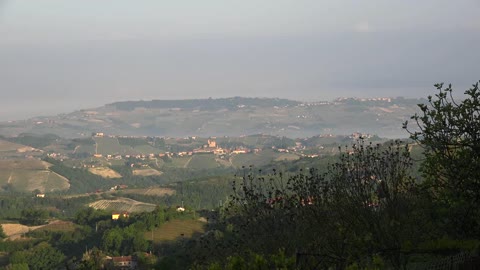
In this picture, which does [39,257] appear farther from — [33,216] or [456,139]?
[456,139]

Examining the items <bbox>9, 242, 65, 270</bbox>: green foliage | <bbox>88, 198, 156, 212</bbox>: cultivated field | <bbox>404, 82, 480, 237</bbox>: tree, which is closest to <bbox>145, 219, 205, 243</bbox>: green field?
<bbox>9, 242, 65, 270</bbox>: green foliage

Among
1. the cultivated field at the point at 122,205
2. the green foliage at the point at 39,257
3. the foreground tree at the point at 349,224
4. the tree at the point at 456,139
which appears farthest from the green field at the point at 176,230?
the tree at the point at 456,139

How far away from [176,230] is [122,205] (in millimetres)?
76140

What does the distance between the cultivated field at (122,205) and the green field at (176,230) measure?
5946cm

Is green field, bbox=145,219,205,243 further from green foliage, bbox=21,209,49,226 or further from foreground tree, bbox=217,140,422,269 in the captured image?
foreground tree, bbox=217,140,422,269

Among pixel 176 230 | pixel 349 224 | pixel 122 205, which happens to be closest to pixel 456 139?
pixel 349 224

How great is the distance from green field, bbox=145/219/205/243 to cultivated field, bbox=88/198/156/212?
59.5 metres

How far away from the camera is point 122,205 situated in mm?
193250

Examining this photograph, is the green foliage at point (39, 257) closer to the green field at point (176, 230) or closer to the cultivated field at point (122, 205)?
the green field at point (176, 230)

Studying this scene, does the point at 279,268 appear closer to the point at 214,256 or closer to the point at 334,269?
the point at 334,269

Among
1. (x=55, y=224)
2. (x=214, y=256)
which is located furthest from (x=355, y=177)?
(x=55, y=224)

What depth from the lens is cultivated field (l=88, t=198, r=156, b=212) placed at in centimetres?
18590

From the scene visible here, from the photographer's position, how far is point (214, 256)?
2325cm

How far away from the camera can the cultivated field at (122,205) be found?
610ft
